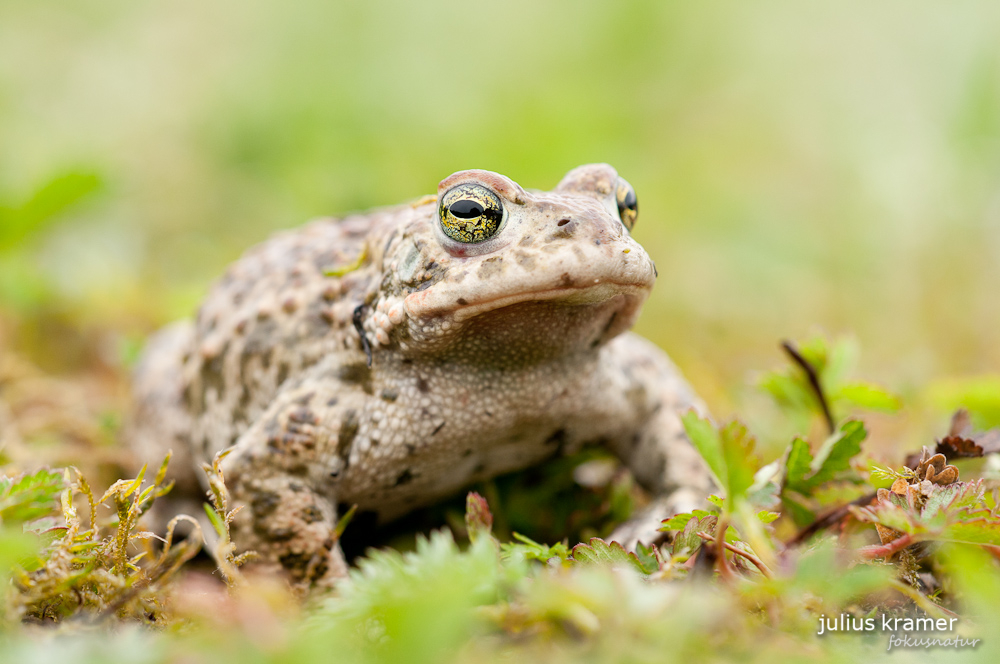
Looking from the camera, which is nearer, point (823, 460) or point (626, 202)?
point (823, 460)

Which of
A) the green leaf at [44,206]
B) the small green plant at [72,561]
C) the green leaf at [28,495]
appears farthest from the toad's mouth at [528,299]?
the green leaf at [44,206]

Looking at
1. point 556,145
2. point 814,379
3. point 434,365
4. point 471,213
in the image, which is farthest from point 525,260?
point 556,145

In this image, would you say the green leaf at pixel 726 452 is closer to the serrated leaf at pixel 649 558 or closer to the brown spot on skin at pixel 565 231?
the serrated leaf at pixel 649 558

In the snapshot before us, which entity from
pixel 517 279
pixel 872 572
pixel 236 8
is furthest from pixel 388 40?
pixel 872 572

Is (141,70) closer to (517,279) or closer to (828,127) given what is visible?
(828,127)

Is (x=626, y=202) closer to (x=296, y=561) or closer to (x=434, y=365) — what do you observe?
(x=434, y=365)

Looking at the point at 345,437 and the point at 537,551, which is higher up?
the point at 345,437
